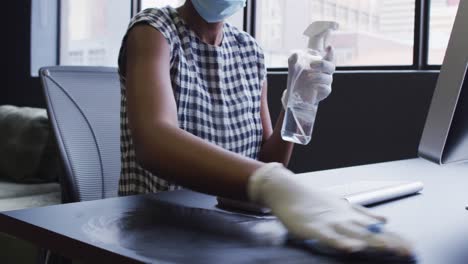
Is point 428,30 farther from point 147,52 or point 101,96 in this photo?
point 147,52

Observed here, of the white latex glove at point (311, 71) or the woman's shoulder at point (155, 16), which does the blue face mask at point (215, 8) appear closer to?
the woman's shoulder at point (155, 16)

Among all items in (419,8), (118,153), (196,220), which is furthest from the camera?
(419,8)

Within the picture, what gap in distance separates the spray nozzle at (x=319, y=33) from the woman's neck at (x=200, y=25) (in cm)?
41

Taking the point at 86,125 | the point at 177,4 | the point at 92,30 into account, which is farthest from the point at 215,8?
the point at 92,30

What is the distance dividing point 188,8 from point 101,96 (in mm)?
370

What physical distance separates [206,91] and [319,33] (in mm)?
442

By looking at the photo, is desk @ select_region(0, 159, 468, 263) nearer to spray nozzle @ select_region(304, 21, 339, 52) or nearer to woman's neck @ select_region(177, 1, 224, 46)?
spray nozzle @ select_region(304, 21, 339, 52)

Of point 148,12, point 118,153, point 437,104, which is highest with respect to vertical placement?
point 148,12

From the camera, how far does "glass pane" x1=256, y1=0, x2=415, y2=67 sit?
2.59 m

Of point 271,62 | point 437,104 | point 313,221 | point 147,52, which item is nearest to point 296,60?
point 147,52

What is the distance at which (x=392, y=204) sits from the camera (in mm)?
965

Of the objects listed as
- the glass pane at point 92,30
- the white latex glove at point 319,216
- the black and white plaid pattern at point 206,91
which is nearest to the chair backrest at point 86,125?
the black and white plaid pattern at point 206,91

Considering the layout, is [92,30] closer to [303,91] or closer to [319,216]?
[303,91]

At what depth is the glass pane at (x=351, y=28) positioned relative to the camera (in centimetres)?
259
